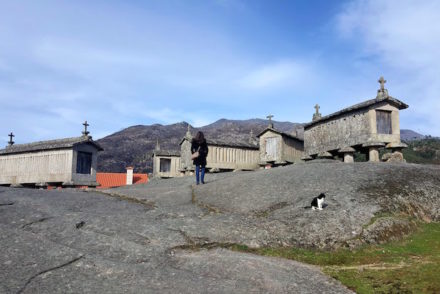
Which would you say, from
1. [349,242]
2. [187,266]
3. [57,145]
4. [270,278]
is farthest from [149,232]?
[57,145]

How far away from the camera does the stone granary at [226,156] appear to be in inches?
1251

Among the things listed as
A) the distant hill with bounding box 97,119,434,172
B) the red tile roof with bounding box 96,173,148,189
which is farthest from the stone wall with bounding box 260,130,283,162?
the distant hill with bounding box 97,119,434,172

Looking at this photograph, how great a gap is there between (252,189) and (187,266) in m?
6.94

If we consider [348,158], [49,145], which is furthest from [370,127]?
[49,145]

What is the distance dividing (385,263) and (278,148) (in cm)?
2188

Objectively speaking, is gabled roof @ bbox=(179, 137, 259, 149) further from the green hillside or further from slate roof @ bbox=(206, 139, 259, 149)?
the green hillside

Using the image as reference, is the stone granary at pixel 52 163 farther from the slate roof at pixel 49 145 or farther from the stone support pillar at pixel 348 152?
the stone support pillar at pixel 348 152

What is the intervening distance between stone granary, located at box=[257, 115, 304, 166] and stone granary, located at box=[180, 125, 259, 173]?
9.70 ft

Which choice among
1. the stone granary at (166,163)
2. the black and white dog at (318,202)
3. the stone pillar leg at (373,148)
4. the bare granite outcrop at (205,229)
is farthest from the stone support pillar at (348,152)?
the stone granary at (166,163)

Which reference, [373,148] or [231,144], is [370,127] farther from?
[231,144]

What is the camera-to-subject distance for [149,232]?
28.7 ft

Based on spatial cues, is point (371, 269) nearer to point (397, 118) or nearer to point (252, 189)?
point (252, 189)

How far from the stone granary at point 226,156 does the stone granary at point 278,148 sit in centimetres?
296

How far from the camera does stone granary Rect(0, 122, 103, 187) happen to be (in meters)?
28.8
